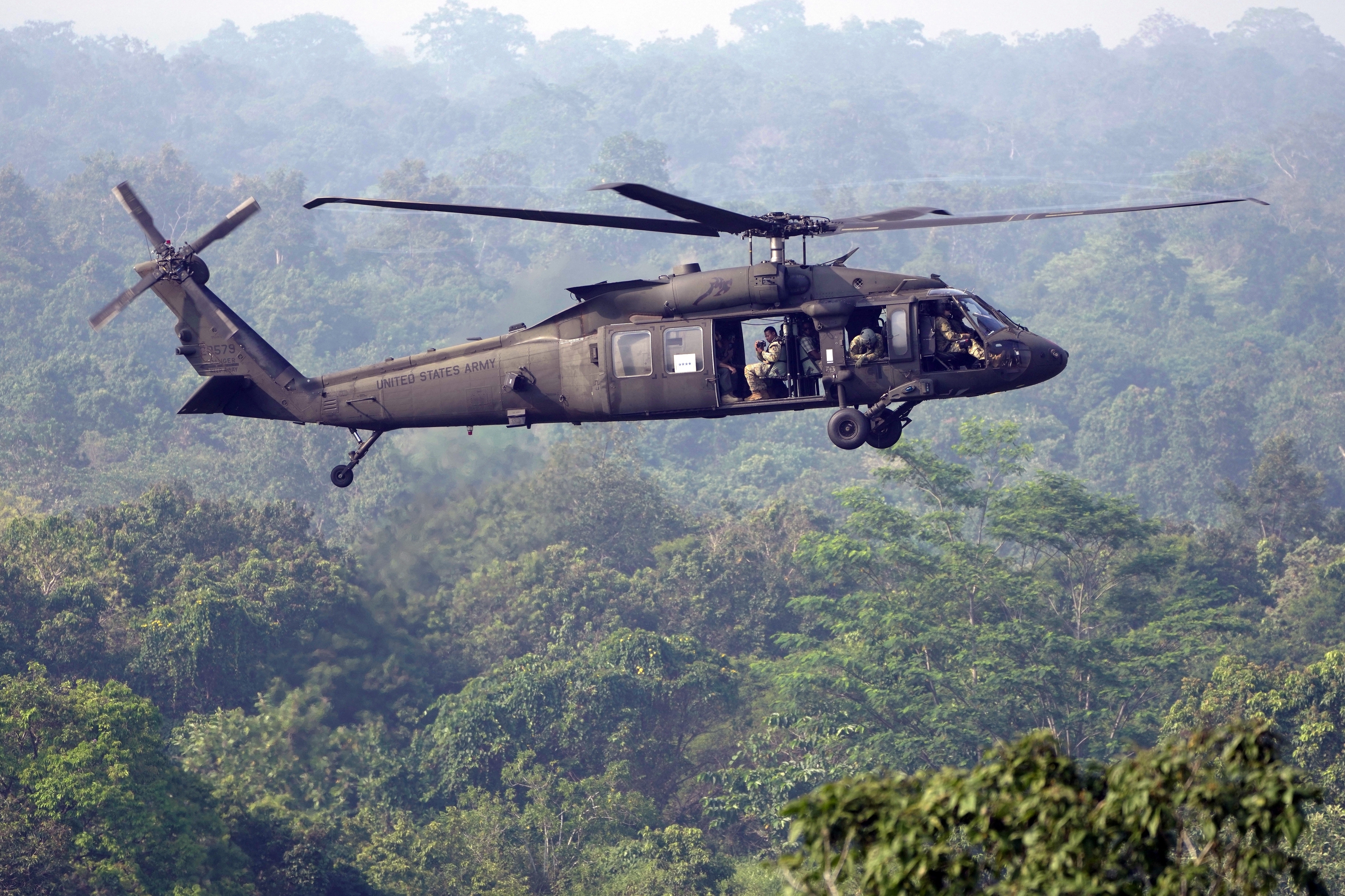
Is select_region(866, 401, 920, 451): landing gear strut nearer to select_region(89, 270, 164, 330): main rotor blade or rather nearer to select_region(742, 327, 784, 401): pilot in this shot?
select_region(742, 327, 784, 401): pilot

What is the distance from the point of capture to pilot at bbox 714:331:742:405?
18297 millimetres

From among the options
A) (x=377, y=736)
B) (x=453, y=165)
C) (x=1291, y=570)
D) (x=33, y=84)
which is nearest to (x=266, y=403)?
(x=377, y=736)

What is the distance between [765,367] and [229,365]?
7923 millimetres

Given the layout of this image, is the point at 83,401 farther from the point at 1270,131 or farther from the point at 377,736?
the point at 1270,131

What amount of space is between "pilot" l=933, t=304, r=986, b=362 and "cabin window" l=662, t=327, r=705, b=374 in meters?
2.65

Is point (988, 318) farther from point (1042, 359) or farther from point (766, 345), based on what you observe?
point (766, 345)

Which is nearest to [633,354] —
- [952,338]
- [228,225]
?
[952,338]

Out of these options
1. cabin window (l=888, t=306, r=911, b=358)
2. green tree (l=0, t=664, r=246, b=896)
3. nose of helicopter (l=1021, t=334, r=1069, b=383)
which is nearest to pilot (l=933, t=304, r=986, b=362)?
cabin window (l=888, t=306, r=911, b=358)

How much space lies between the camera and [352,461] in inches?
811

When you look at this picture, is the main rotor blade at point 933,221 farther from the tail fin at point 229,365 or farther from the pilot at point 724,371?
the tail fin at point 229,365

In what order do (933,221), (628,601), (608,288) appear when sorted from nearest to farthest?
(933,221), (608,288), (628,601)

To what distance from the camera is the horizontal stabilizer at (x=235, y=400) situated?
21562 mm

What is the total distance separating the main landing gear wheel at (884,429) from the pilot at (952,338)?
0.95m

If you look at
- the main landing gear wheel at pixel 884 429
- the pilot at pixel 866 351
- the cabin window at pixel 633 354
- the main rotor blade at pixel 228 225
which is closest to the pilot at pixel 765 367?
the pilot at pixel 866 351
